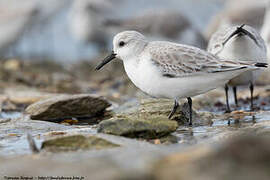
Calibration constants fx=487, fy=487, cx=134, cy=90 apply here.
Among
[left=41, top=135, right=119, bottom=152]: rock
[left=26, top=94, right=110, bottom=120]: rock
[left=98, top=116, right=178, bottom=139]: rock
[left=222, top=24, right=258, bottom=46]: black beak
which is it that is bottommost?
[left=41, top=135, right=119, bottom=152]: rock

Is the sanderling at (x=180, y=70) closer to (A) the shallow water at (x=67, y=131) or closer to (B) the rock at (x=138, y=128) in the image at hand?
(A) the shallow water at (x=67, y=131)

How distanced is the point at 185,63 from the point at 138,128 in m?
1.12

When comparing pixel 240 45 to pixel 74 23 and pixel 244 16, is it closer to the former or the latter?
pixel 244 16

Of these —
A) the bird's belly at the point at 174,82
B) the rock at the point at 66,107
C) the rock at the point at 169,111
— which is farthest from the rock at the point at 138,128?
the rock at the point at 66,107

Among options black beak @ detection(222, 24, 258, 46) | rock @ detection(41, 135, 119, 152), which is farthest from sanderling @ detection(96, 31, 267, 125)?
rock @ detection(41, 135, 119, 152)

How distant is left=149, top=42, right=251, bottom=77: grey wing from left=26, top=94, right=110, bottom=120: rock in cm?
151

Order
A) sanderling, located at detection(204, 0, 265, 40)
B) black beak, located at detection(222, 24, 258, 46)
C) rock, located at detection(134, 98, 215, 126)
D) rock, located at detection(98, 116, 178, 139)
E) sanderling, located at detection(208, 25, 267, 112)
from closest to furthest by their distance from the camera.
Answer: rock, located at detection(98, 116, 178, 139)
rock, located at detection(134, 98, 215, 126)
black beak, located at detection(222, 24, 258, 46)
sanderling, located at detection(208, 25, 267, 112)
sanderling, located at detection(204, 0, 265, 40)

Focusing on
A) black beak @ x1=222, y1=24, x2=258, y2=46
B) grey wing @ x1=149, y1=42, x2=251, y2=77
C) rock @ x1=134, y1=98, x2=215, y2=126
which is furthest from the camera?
black beak @ x1=222, y1=24, x2=258, y2=46

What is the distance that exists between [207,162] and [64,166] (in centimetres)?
105

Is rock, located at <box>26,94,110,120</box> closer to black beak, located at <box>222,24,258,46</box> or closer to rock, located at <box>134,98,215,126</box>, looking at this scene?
rock, located at <box>134,98,215,126</box>

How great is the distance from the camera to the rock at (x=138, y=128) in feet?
14.2

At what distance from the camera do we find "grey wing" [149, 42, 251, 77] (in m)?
5.04

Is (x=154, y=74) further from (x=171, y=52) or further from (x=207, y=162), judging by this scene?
(x=207, y=162)

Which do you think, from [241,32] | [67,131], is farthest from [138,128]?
[241,32]
